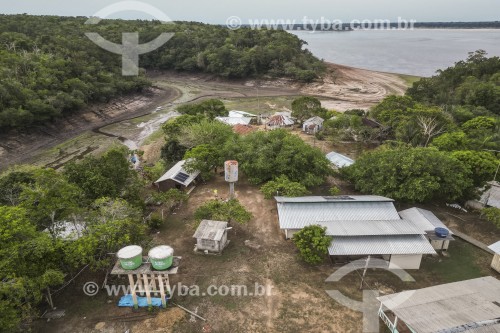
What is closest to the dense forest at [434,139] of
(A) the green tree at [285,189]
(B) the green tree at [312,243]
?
(A) the green tree at [285,189]

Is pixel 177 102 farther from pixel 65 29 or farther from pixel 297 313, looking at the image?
pixel 297 313

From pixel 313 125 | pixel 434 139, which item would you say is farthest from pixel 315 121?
pixel 434 139

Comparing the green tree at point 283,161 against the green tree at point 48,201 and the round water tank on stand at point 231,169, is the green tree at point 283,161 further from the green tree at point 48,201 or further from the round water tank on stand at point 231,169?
the green tree at point 48,201

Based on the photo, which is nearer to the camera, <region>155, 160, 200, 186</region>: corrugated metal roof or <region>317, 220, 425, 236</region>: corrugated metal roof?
<region>317, 220, 425, 236</region>: corrugated metal roof

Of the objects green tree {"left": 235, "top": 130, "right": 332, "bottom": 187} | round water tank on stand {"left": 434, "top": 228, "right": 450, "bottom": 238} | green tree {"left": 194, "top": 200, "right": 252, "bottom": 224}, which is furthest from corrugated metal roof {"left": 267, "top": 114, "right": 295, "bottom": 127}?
round water tank on stand {"left": 434, "top": 228, "right": 450, "bottom": 238}

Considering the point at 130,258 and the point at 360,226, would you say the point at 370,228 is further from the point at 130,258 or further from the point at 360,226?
the point at 130,258

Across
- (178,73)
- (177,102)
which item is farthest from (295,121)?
(178,73)

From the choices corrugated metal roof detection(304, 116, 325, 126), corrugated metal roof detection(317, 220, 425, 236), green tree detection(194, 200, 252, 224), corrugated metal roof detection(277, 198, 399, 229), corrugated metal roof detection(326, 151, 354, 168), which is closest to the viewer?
corrugated metal roof detection(317, 220, 425, 236)
